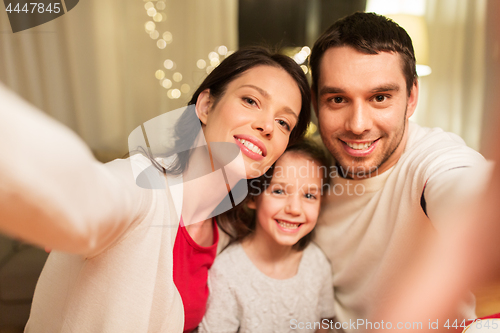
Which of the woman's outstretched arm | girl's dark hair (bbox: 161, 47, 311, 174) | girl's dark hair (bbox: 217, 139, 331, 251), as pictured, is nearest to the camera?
the woman's outstretched arm

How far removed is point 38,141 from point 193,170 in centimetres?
36

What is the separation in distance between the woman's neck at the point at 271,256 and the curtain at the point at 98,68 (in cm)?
39

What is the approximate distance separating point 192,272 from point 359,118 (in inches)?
19.1

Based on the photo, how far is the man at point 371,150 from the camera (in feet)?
2.03

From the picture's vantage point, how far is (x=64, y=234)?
8.1 inches

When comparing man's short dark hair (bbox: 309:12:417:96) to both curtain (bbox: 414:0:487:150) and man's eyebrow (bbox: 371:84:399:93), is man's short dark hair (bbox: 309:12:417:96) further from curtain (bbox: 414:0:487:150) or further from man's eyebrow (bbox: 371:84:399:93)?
curtain (bbox: 414:0:487:150)

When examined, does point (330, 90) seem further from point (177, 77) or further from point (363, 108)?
point (177, 77)

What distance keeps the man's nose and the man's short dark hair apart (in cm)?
12

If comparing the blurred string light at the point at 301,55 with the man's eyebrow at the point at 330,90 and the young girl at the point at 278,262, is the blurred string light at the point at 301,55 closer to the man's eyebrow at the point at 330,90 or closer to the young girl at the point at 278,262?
the man's eyebrow at the point at 330,90

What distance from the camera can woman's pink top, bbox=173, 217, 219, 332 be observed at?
0.52 m

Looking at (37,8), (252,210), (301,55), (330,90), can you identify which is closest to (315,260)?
(252,210)

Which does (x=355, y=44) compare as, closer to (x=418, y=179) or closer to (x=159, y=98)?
(x=418, y=179)

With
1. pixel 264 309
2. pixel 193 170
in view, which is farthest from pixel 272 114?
pixel 264 309

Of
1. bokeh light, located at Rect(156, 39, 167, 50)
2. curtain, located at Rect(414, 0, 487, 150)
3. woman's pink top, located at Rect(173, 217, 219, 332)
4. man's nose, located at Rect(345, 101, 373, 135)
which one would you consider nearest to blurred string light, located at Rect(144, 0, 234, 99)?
bokeh light, located at Rect(156, 39, 167, 50)
